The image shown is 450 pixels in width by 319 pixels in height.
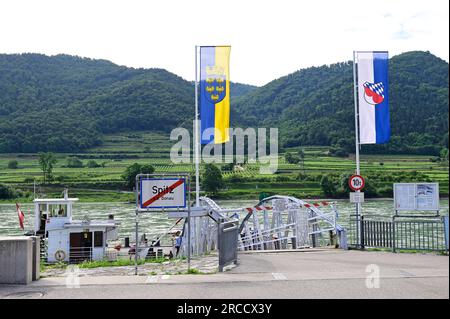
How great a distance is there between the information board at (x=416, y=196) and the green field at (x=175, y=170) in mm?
43238

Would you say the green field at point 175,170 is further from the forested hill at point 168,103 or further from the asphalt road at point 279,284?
the asphalt road at point 279,284

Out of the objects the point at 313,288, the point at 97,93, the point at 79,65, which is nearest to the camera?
the point at 313,288

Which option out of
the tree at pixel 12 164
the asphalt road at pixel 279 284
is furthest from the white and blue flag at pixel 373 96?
the tree at pixel 12 164

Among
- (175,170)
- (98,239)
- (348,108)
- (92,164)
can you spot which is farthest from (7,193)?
(348,108)

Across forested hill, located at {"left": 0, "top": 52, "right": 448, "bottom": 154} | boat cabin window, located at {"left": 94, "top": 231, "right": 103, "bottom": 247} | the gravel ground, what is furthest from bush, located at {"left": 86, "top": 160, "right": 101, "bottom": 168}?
the gravel ground

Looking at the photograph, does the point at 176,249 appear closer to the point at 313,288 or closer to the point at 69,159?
the point at 313,288

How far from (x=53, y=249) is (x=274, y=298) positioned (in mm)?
21143

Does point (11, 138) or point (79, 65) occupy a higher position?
point (79, 65)

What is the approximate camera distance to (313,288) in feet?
27.2

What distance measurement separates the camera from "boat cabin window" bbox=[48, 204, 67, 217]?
2780 cm
